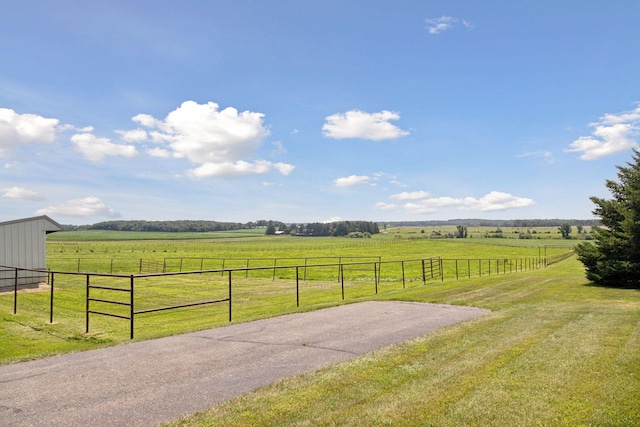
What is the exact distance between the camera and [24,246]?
22.2 meters

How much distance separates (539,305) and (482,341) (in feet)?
21.8

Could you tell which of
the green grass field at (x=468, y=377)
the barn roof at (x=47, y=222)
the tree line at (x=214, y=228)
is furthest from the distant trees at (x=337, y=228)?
the green grass field at (x=468, y=377)

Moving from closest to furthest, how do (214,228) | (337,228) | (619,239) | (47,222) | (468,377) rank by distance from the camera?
(468,377)
(619,239)
(47,222)
(337,228)
(214,228)

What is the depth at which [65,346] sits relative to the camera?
8.84 meters

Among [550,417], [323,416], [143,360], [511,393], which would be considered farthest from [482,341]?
[143,360]

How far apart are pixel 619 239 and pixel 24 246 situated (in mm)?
29298

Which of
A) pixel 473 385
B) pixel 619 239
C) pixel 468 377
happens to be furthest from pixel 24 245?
pixel 619 239

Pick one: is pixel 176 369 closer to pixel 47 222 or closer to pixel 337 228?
pixel 47 222

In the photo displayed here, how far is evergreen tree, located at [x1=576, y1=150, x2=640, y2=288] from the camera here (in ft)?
64.5

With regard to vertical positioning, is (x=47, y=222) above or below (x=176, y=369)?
above

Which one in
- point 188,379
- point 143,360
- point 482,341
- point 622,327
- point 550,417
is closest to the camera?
point 550,417

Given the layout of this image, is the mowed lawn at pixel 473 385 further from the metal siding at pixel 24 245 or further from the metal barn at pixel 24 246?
the metal siding at pixel 24 245

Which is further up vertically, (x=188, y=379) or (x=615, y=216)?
(x=615, y=216)

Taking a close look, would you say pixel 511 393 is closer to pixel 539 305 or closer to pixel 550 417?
pixel 550 417
